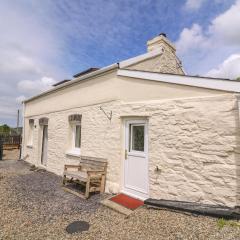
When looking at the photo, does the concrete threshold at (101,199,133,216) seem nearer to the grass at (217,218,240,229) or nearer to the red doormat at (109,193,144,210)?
the red doormat at (109,193,144,210)

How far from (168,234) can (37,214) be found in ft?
10.2

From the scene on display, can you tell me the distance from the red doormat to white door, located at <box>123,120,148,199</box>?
203 mm


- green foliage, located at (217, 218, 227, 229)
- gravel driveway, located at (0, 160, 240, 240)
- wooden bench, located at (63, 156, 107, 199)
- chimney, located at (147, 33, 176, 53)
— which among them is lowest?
gravel driveway, located at (0, 160, 240, 240)

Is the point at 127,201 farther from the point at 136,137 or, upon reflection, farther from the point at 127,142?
the point at 136,137

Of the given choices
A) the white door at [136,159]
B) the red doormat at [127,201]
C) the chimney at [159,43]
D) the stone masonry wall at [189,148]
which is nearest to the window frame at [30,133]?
the stone masonry wall at [189,148]

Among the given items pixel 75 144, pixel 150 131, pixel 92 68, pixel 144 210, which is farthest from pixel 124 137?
pixel 92 68

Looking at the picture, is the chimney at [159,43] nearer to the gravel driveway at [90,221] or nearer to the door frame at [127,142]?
the door frame at [127,142]

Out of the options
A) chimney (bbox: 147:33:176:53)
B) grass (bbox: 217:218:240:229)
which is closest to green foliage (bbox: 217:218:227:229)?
grass (bbox: 217:218:240:229)

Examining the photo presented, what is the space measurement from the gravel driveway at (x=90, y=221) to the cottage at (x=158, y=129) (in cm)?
75

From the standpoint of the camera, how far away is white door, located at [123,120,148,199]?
5816 mm

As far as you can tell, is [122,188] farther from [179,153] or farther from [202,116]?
[202,116]

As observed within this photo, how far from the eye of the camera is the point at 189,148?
15.9 feet

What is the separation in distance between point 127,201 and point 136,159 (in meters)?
1.17

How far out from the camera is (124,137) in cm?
634
